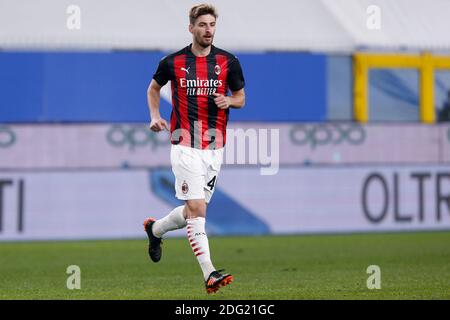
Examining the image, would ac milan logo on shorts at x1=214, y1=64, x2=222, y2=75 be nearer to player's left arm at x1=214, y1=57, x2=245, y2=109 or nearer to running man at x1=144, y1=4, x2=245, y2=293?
running man at x1=144, y1=4, x2=245, y2=293

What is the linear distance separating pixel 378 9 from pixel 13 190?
794 centimetres

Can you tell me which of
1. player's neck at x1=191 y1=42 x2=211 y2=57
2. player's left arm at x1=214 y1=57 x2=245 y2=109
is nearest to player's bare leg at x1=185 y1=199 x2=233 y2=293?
player's left arm at x1=214 y1=57 x2=245 y2=109

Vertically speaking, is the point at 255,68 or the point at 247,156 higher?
the point at 255,68

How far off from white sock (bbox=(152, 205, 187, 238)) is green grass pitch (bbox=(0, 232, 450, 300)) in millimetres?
493

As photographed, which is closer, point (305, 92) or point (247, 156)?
point (247, 156)

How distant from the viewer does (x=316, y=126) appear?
22328 millimetres

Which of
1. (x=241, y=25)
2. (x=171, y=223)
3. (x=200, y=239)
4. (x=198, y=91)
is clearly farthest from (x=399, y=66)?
(x=200, y=239)

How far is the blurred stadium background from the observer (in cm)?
1825

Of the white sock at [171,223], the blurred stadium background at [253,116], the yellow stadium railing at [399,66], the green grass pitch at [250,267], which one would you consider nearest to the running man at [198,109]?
the white sock at [171,223]

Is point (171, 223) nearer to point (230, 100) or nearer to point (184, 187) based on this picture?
point (184, 187)

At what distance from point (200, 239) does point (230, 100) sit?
3.80ft

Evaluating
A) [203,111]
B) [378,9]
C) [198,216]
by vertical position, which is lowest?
[198,216]

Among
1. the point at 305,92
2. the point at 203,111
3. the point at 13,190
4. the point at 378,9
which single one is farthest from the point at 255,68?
the point at 203,111
